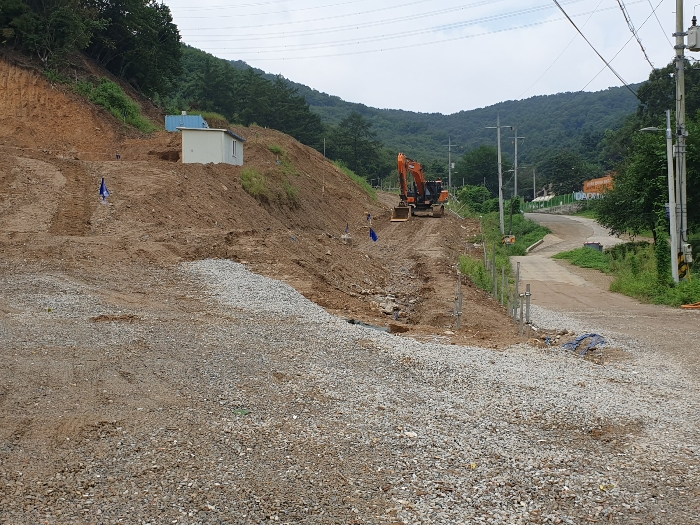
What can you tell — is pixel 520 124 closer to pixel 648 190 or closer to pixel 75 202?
pixel 648 190

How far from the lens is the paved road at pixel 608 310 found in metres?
13.8

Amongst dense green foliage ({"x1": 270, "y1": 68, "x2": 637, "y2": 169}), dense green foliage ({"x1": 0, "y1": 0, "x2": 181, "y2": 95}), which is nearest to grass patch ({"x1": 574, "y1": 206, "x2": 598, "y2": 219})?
dense green foliage ({"x1": 270, "y1": 68, "x2": 637, "y2": 169})

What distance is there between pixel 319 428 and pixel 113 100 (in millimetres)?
35158

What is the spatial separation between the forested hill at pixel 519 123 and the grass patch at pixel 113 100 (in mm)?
87957

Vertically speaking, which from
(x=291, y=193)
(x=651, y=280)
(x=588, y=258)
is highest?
(x=291, y=193)

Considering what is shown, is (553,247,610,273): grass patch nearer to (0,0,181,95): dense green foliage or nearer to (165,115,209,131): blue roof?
(165,115,209,131): blue roof

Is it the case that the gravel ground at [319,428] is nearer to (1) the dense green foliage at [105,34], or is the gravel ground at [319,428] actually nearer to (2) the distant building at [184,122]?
(2) the distant building at [184,122]

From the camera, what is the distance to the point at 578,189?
4003 inches

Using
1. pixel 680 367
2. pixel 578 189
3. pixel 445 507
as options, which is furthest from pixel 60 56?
pixel 578 189

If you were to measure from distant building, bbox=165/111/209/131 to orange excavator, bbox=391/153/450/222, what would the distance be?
455 inches

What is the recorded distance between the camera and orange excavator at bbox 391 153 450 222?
132ft

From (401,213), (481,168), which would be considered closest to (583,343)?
(401,213)

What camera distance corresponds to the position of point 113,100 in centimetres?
3797

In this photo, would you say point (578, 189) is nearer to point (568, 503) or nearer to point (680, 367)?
point (680, 367)
